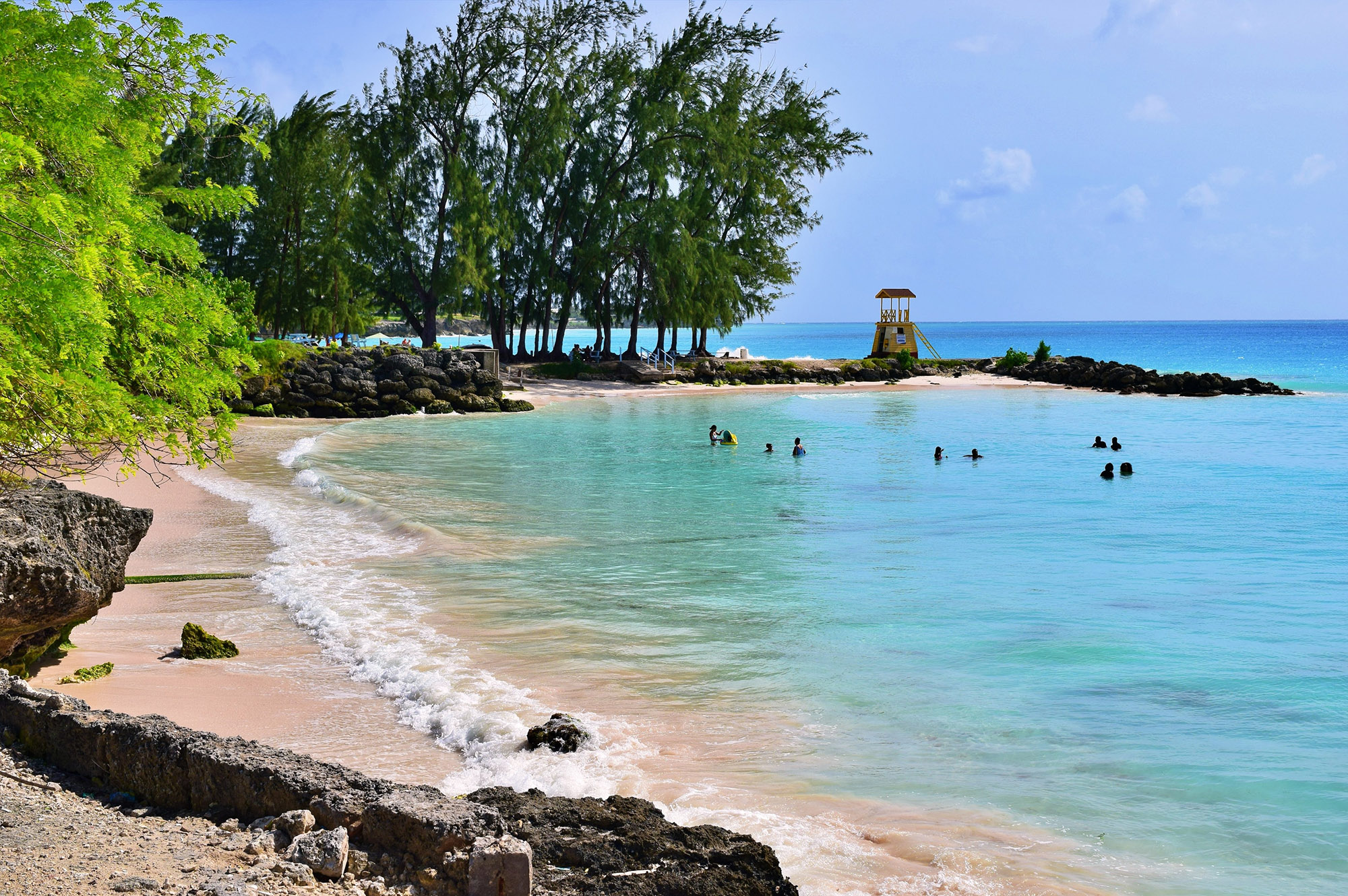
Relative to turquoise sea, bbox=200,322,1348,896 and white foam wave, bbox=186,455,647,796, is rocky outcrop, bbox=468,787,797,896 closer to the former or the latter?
turquoise sea, bbox=200,322,1348,896

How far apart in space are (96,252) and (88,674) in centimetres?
345

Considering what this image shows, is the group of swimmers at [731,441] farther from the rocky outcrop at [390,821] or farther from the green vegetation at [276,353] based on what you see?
the rocky outcrop at [390,821]

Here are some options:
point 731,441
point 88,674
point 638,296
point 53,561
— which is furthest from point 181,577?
point 638,296

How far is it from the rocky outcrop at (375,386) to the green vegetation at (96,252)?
1172 inches

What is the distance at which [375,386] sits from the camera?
136 feet

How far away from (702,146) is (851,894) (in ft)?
175

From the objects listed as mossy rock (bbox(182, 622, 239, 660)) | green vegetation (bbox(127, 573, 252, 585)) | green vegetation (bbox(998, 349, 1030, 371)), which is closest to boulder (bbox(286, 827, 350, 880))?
mossy rock (bbox(182, 622, 239, 660))

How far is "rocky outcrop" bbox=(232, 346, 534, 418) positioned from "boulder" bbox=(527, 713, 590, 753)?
33.8 m

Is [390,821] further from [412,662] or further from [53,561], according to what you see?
[412,662]

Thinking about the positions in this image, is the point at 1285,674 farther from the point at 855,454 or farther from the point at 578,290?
the point at 578,290

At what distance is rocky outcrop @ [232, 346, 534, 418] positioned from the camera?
3944cm

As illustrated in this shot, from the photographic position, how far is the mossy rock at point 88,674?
8.30 m

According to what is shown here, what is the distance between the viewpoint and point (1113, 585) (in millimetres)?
14297

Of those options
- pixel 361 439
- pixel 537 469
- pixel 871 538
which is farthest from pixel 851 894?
pixel 361 439
